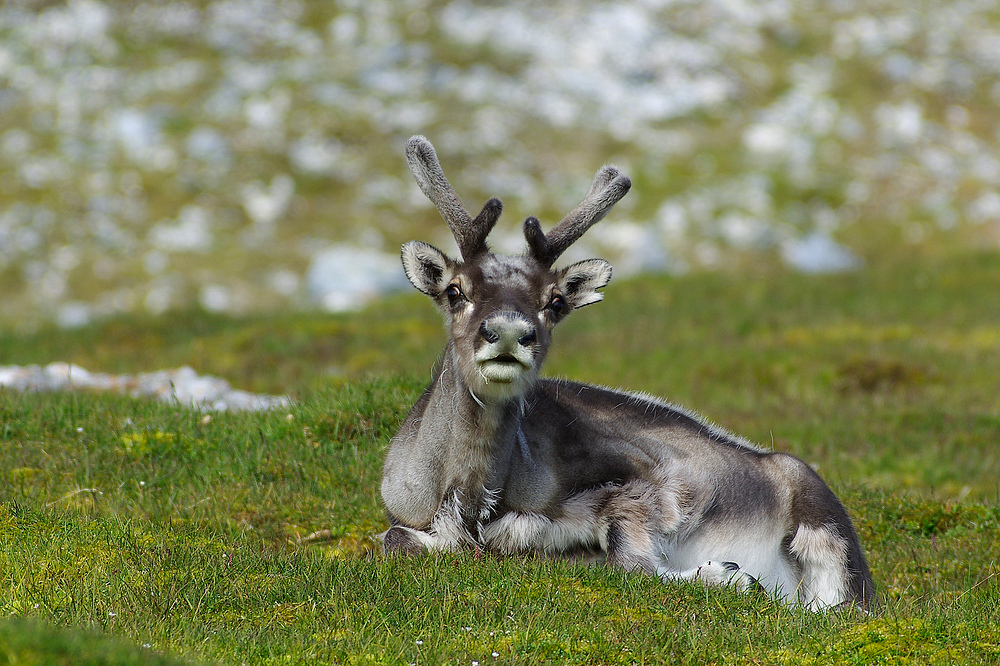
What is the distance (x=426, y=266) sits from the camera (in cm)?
891

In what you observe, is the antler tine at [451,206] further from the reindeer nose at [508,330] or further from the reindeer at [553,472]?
the reindeer nose at [508,330]

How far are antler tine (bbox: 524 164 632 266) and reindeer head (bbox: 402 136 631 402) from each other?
0.01 metres

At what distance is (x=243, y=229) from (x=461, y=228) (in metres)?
41.1

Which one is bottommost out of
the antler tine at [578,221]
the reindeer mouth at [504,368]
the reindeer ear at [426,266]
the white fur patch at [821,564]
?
the white fur patch at [821,564]

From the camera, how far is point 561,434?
9359 millimetres

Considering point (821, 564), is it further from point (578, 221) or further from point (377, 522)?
point (377, 522)

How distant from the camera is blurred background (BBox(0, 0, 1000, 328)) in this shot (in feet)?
152

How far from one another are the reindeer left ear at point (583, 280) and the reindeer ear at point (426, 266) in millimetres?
993

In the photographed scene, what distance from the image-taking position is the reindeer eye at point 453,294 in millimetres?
8688

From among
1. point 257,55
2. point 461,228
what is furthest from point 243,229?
point 461,228

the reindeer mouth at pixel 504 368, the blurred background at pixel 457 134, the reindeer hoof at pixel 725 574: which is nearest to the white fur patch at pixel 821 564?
the reindeer hoof at pixel 725 574

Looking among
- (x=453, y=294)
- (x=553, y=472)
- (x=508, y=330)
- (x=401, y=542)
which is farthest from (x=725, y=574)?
(x=453, y=294)

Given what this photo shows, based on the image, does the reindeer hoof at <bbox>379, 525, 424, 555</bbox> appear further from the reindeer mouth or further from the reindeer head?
the reindeer mouth

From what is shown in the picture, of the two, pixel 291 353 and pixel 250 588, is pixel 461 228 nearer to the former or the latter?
pixel 250 588
